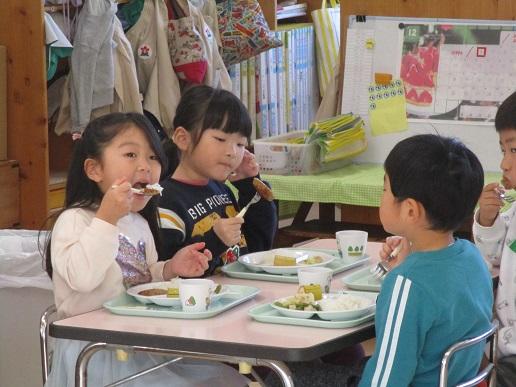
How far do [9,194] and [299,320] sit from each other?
2.46m

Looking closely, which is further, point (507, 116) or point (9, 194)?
point (9, 194)

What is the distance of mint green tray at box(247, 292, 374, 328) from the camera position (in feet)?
6.34

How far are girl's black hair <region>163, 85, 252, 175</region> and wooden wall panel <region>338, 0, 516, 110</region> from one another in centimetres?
142

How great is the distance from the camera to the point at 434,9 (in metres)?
3.93

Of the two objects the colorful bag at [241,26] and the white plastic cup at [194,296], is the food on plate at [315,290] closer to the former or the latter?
the white plastic cup at [194,296]

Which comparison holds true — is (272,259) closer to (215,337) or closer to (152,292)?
(152,292)

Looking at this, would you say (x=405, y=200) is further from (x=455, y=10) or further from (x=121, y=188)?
(x=455, y=10)

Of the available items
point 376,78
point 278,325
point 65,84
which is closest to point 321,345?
point 278,325

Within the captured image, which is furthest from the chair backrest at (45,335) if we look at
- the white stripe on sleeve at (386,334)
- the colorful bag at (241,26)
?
the colorful bag at (241,26)

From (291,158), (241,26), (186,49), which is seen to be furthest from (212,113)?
(241,26)

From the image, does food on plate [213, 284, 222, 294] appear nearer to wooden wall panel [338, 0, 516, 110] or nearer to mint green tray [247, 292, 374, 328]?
mint green tray [247, 292, 374, 328]

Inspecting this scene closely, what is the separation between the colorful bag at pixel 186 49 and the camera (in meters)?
4.75

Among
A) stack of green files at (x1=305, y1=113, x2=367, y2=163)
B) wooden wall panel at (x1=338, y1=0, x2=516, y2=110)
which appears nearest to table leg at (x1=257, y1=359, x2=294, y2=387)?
stack of green files at (x1=305, y1=113, x2=367, y2=163)

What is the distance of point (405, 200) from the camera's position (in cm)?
199
